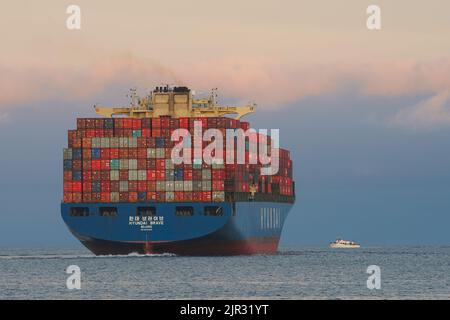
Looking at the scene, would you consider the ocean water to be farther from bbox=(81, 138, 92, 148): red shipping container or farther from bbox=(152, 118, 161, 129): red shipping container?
bbox=(152, 118, 161, 129): red shipping container

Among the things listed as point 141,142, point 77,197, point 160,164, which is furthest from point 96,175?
point 160,164

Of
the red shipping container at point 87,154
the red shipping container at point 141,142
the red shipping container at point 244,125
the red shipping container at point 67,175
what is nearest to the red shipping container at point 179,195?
the red shipping container at point 141,142

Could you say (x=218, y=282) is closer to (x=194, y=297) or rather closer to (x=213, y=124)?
(x=194, y=297)

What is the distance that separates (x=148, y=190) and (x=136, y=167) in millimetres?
2168

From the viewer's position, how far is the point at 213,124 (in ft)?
324

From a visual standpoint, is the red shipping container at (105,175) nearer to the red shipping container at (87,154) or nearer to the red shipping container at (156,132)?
the red shipping container at (87,154)

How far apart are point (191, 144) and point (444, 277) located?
97.7 feet

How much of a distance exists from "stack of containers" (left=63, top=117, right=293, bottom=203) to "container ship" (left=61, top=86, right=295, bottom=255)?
0.27ft

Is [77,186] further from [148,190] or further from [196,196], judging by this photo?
[196,196]

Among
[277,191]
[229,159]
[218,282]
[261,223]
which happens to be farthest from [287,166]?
[218,282]

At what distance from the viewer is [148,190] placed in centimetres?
9756

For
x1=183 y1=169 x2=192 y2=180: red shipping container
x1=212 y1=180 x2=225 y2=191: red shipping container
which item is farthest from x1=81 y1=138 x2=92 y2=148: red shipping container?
x1=212 y1=180 x2=225 y2=191: red shipping container

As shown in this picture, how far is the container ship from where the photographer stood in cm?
9694

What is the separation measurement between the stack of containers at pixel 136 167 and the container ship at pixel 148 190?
84 mm
